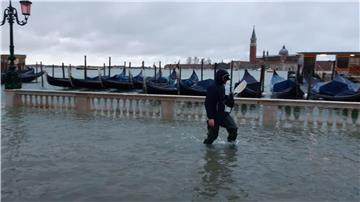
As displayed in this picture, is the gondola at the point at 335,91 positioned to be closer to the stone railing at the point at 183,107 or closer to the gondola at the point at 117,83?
the stone railing at the point at 183,107

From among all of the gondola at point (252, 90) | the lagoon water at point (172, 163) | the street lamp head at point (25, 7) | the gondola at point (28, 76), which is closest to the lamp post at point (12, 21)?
the street lamp head at point (25, 7)

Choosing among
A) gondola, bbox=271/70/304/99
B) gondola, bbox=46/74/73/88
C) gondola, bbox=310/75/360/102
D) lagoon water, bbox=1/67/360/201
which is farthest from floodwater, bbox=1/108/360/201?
gondola, bbox=46/74/73/88

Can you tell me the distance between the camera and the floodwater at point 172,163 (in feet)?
16.3

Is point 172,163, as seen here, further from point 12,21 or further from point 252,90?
point 252,90

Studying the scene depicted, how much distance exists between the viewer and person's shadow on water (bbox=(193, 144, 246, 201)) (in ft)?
16.1

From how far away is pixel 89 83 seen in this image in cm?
3869

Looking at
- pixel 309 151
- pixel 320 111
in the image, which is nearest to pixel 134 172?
pixel 309 151

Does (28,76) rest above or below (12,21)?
below

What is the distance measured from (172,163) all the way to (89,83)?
3364cm

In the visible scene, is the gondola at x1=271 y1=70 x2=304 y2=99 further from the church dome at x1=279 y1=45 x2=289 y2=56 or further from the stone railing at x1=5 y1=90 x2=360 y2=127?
the church dome at x1=279 y1=45 x2=289 y2=56

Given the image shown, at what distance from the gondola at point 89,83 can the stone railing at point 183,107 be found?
2498 centimetres

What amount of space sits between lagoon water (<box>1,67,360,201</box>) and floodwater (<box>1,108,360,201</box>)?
0.04 ft

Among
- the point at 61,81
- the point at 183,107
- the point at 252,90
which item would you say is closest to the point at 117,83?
the point at 61,81

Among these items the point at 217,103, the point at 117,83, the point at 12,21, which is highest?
the point at 12,21
